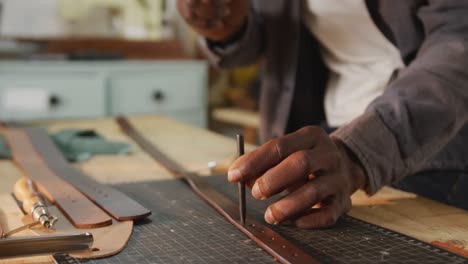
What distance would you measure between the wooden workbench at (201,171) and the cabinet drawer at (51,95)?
64 centimetres

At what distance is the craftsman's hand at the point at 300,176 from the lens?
622 mm

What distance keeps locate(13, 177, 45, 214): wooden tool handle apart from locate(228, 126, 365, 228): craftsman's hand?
0.25 m

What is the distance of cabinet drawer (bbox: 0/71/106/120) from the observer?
199 cm

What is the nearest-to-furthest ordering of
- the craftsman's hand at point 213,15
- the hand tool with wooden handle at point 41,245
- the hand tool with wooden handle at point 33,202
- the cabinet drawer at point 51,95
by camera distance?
1. the hand tool with wooden handle at point 41,245
2. the hand tool with wooden handle at point 33,202
3. the craftsman's hand at point 213,15
4. the cabinet drawer at point 51,95

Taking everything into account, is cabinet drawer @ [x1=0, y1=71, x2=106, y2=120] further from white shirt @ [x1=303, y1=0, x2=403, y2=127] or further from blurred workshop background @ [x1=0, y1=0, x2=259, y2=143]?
white shirt @ [x1=303, y1=0, x2=403, y2=127]

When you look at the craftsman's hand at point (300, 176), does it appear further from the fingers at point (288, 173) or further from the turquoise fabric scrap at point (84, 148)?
the turquoise fabric scrap at point (84, 148)

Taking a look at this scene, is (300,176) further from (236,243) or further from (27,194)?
(27,194)

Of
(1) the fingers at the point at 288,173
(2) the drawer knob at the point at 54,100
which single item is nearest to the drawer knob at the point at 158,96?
(2) the drawer knob at the point at 54,100

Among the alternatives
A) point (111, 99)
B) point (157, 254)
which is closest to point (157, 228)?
point (157, 254)

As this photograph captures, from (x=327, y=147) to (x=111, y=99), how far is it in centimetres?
161

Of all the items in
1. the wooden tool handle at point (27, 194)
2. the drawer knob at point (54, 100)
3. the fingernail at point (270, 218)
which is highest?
the fingernail at point (270, 218)

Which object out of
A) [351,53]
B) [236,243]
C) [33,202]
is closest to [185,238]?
[236,243]

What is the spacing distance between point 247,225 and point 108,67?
1.61 meters

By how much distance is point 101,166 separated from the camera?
3.24 ft
